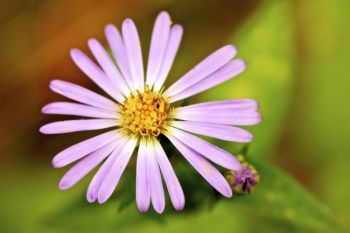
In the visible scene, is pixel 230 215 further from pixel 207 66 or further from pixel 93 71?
pixel 93 71

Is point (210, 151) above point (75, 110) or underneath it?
underneath

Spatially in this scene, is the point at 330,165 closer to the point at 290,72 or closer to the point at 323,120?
the point at 323,120

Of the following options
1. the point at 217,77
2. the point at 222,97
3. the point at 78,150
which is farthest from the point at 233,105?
the point at 222,97

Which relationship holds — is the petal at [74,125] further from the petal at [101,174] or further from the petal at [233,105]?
the petal at [233,105]

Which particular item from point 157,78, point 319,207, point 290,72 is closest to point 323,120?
point 290,72

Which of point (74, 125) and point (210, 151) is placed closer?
point (210, 151)

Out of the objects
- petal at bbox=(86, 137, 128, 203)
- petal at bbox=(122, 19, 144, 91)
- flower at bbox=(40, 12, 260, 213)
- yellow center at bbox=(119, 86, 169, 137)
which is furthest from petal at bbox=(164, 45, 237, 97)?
petal at bbox=(86, 137, 128, 203)
